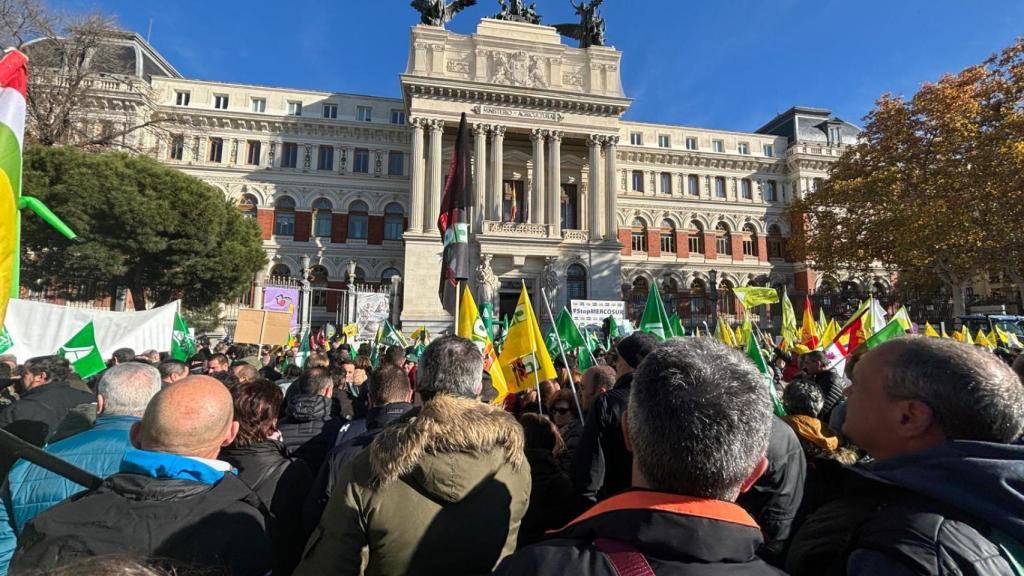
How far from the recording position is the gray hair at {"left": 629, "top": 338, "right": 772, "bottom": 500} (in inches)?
50.7

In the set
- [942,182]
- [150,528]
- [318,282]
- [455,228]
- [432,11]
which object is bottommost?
[150,528]

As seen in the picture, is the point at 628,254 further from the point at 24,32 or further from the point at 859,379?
the point at 859,379

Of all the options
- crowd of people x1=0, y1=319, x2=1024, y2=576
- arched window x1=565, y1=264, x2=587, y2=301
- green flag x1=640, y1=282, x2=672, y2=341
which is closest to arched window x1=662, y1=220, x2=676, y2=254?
arched window x1=565, y1=264, x2=587, y2=301

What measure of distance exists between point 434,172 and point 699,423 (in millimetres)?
27194

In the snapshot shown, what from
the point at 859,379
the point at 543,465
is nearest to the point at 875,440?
the point at 859,379

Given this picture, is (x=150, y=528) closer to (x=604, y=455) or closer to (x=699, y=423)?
(x=699, y=423)

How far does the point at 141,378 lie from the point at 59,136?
23097mm

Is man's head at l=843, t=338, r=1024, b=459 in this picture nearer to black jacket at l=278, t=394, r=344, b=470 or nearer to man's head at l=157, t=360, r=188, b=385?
black jacket at l=278, t=394, r=344, b=470

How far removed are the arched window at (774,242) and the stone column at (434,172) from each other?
2507 centimetres

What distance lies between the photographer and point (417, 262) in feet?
85.6

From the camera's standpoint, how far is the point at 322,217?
32594 millimetres

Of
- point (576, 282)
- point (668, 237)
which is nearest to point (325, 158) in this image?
point (576, 282)

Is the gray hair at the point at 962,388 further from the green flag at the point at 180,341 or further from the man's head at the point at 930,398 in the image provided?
the green flag at the point at 180,341

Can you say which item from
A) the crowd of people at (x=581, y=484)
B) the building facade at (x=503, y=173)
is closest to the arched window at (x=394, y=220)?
the building facade at (x=503, y=173)
